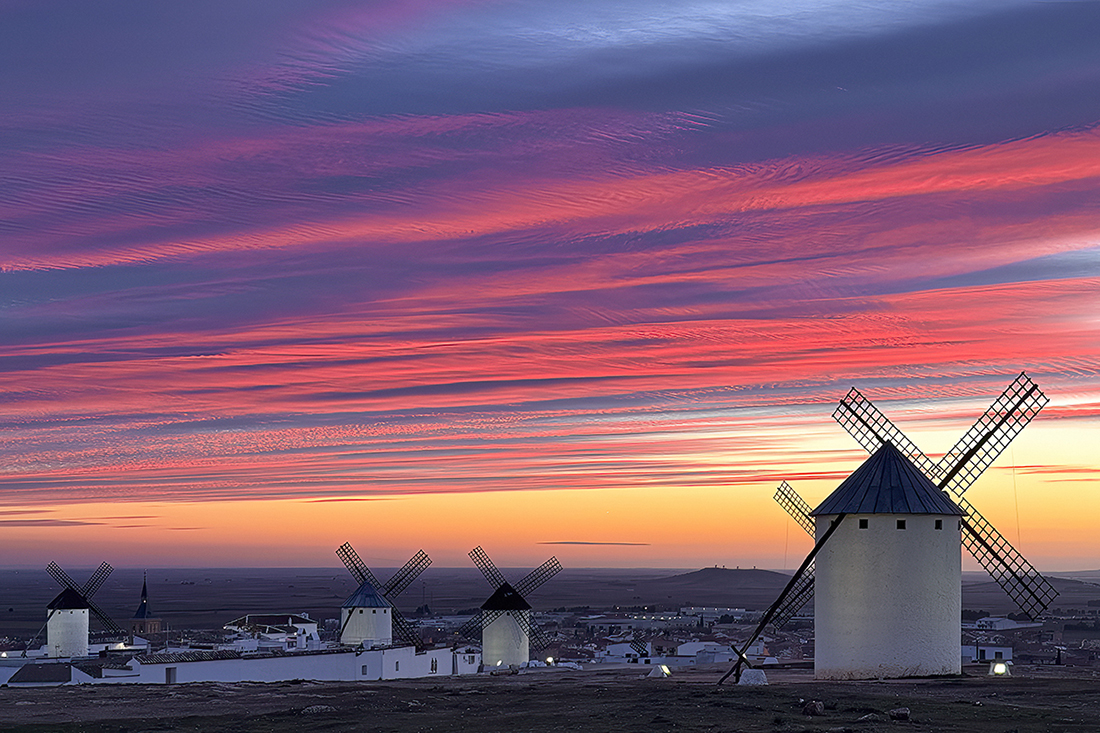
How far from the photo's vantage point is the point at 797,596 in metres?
48.9

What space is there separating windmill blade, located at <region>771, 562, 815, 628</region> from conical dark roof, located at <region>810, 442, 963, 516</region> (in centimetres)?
477

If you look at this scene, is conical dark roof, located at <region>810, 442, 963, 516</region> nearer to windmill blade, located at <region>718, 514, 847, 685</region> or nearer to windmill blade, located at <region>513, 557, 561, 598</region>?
windmill blade, located at <region>718, 514, 847, 685</region>

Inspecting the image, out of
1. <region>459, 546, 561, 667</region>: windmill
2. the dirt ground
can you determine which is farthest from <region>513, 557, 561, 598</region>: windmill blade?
the dirt ground

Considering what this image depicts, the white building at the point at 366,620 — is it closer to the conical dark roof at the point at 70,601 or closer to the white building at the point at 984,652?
the conical dark roof at the point at 70,601

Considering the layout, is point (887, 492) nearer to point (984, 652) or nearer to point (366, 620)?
point (984, 652)

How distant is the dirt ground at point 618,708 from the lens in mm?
31641

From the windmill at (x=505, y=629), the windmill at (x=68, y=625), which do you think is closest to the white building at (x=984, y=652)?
the windmill at (x=505, y=629)

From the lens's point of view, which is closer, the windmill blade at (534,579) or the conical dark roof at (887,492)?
the conical dark roof at (887,492)

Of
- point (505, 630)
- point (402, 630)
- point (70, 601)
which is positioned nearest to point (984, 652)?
point (505, 630)

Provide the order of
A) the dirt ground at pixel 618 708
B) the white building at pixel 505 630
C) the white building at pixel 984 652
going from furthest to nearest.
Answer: the white building at pixel 505 630 < the white building at pixel 984 652 < the dirt ground at pixel 618 708

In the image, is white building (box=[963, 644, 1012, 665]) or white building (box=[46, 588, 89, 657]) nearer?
white building (box=[963, 644, 1012, 665])

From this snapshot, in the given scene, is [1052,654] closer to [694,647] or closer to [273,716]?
[694,647]

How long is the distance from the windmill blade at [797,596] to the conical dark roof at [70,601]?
59.4 meters

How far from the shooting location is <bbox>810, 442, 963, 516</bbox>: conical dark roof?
1697 inches
